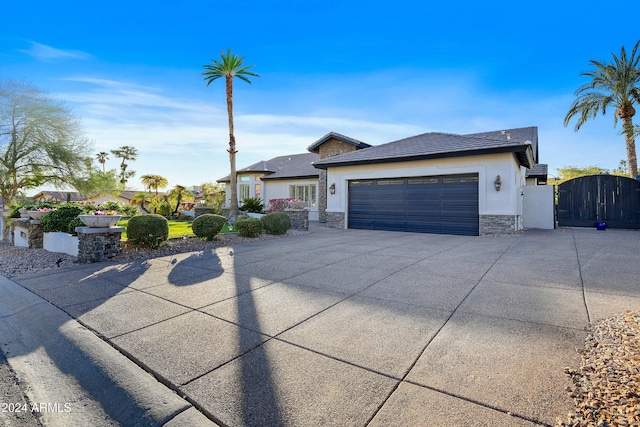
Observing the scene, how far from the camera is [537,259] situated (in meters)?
6.87

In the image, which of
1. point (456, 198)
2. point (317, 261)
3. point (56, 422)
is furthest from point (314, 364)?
point (456, 198)

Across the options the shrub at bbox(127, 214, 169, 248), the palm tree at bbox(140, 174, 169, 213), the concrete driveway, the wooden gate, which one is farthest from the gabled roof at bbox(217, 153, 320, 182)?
the palm tree at bbox(140, 174, 169, 213)

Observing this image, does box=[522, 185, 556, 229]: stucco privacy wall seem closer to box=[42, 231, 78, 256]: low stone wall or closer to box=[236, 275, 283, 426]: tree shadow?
box=[236, 275, 283, 426]: tree shadow

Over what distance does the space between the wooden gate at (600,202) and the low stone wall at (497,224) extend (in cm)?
561

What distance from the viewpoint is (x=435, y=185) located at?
494 inches

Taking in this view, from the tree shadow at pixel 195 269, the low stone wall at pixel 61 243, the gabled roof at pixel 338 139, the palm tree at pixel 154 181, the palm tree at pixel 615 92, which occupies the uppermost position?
the palm tree at pixel 615 92

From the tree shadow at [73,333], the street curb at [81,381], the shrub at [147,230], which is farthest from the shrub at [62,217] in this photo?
the street curb at [81,381]

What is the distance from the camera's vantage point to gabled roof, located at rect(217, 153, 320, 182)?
20558 mm

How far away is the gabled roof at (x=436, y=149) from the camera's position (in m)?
10.9

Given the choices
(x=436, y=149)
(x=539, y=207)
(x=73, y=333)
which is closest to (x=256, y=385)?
(x=73, y=333)

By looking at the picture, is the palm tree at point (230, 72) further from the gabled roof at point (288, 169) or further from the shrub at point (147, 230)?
the shrub at point (147, 230)

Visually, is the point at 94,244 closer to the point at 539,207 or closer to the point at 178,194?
the point at 539,207

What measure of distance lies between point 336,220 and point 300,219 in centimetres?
211

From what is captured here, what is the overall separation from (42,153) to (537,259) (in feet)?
84.9
